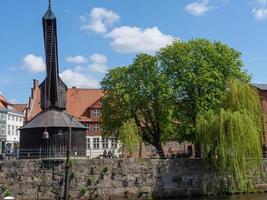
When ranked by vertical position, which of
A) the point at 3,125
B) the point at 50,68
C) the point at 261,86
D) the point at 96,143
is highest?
the point at 261,86

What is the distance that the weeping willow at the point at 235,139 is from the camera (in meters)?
29.7

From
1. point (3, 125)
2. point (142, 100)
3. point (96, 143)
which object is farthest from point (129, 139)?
point (3, 125)

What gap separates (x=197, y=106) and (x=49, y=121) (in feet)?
39.1

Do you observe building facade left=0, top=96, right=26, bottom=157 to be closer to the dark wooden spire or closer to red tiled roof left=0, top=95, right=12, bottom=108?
red tiled roof left=0, top=95, right=12, bottom=108

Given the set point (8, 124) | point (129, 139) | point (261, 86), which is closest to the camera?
point (129, 139)

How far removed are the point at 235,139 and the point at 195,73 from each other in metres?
9.96

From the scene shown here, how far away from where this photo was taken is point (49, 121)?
106 feet

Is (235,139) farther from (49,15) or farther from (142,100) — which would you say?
(49,15)

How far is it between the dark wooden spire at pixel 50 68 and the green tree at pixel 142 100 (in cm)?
737

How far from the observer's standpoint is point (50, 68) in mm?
33250

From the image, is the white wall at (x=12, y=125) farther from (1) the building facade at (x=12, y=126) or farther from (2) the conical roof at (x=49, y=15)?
(2) the conical roof at (x=49, y=15)

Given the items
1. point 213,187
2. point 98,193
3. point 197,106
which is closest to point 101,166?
point 98,193

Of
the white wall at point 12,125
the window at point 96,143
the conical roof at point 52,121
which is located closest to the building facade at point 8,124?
the white wall at point 12,125

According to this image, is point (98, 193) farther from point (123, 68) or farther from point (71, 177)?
point (123, 68)
